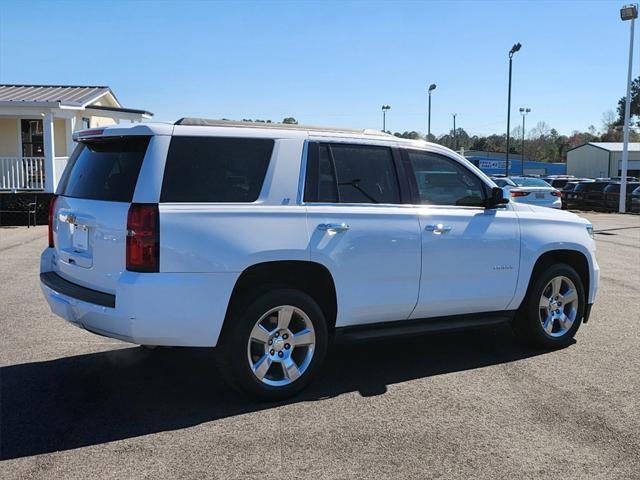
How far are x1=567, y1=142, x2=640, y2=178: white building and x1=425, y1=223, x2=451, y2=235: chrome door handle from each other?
74802mm

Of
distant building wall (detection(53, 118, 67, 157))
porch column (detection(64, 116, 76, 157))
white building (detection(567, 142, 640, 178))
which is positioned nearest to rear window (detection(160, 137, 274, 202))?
porch column (detection(64, 116, 76, 157))

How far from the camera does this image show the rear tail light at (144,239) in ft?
13.4

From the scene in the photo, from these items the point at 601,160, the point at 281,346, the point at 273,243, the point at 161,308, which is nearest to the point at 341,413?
the point at 281,346

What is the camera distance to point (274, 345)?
4.65 metres

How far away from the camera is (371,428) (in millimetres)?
4172

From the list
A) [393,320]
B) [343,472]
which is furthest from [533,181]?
[343,472]

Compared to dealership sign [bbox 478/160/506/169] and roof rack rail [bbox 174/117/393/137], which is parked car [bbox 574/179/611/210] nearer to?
roof rack rail [bbox 174/117/393/137]

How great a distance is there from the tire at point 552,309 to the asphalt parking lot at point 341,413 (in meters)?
0.16

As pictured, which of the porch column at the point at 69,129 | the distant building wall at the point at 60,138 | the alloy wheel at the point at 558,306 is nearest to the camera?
the alloy wheel at the point at 558,306

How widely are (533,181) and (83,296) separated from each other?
81.8 ft

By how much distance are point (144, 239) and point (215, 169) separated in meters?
0.73

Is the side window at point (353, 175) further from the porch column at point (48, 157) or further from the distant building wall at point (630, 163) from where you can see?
the distant building wall at point (630, 163)

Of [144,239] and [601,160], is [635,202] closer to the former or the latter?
[144,239]

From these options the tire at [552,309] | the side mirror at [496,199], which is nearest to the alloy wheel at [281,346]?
the side mirror at [496,199]
